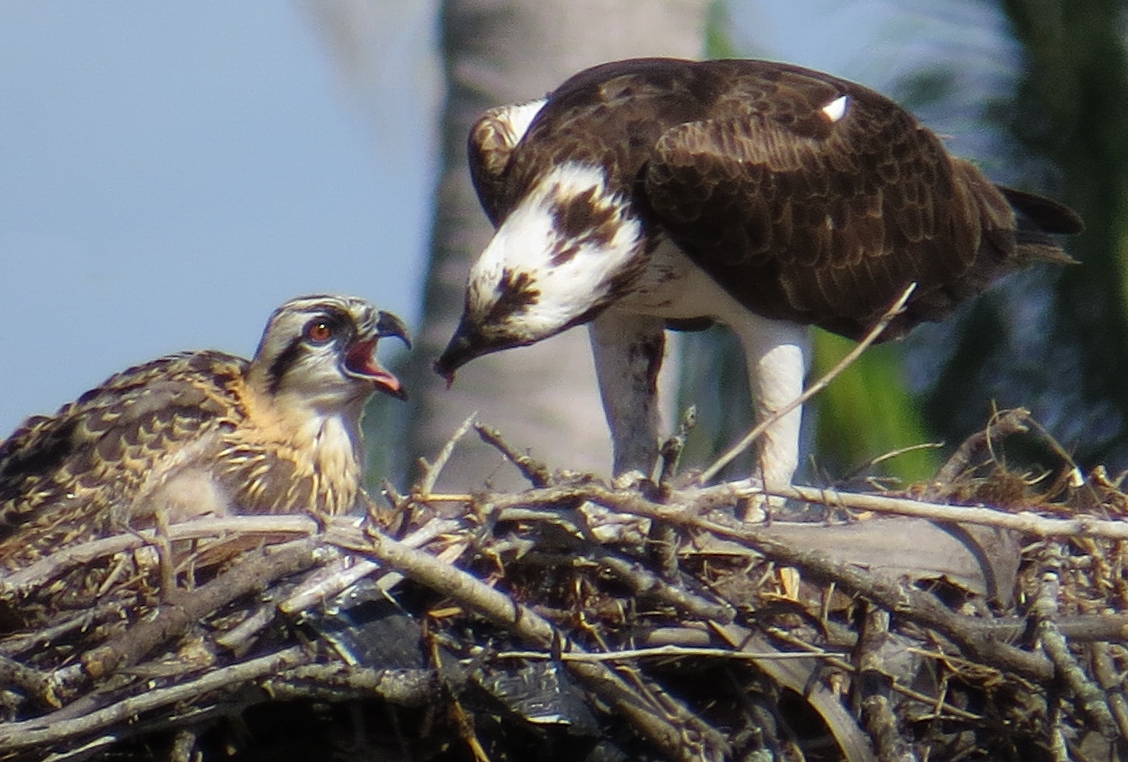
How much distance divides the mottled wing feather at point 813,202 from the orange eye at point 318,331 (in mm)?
938

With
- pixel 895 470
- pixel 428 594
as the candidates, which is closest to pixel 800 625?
pixel 428 594

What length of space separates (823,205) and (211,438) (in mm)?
1865

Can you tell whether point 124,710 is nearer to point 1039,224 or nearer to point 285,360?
point 285,360

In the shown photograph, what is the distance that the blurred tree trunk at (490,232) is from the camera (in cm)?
635

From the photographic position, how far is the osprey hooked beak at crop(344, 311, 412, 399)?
516 centimetres

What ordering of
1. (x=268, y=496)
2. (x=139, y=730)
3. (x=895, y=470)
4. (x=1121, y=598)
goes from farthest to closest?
(x=895, y=470) < (x=268, y=496) < (x=1121, y=598) < (x=139, y=730)

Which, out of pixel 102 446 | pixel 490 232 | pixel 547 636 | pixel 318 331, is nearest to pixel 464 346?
pixel 318 331

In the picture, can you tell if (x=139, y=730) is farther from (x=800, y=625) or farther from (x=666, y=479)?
(x=800, y=625)

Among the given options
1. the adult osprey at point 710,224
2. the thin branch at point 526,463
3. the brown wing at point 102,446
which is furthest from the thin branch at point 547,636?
the brown wing at point 102,446

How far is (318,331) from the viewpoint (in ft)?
16.9

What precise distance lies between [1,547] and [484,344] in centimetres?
132

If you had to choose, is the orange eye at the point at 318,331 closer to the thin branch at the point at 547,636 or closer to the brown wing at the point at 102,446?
the brown wing at the point at 102,446

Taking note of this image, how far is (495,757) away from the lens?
3.95m

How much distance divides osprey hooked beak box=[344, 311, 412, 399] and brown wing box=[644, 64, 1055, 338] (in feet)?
2.51
